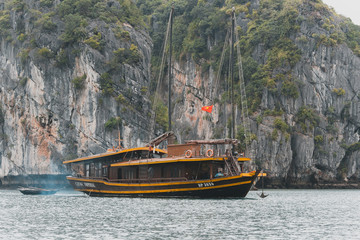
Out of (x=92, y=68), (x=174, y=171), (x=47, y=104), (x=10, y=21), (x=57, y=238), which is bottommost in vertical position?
(x=57, y=238)

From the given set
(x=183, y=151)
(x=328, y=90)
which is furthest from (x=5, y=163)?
(x=328, y=90)

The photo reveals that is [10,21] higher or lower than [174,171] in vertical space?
higher

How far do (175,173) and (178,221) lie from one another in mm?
16207

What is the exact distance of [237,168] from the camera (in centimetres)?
4488

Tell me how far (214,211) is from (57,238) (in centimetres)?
1260

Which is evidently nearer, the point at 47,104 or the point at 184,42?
the point at 47,104

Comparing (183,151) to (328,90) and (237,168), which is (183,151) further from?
(328,90)

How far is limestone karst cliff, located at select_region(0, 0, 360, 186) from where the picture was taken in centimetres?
7700

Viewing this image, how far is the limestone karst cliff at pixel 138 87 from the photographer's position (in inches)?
3031

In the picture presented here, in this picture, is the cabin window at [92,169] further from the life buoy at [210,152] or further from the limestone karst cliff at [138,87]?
the limestone karst cliff at [138,87]

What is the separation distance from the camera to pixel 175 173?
46.3 m

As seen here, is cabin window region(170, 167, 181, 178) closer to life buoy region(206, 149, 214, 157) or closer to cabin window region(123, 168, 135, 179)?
life buoy region(206, 149, 214, 157)

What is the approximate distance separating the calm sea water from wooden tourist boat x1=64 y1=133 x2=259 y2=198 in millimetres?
3518

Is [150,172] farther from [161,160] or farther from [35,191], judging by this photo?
[35,191]
